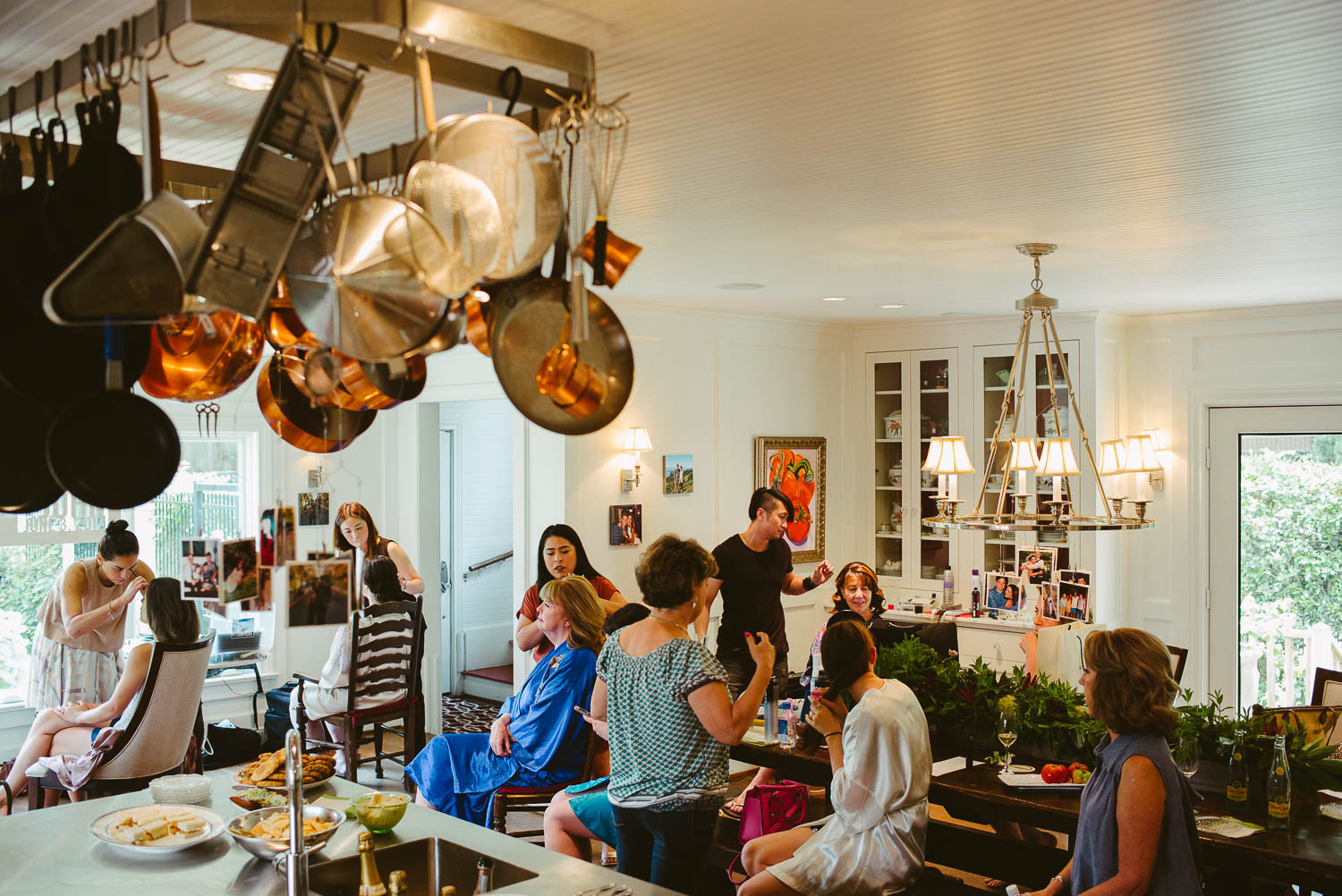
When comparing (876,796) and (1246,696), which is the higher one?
(876,796)

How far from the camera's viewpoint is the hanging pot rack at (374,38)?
154 centimetres

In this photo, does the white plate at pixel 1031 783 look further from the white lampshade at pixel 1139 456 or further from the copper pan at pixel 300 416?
the copper pan at pixel 300 416

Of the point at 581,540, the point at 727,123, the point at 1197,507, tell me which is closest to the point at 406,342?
the point at 727,123

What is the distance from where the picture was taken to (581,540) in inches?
249

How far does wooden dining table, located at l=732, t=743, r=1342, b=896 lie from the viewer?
295 cm

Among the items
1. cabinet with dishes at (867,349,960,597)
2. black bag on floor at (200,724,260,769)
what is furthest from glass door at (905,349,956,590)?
black bag on floor at (200,724,260,769)

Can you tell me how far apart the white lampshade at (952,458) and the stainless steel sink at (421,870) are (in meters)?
2.64

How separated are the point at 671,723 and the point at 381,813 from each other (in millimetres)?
811

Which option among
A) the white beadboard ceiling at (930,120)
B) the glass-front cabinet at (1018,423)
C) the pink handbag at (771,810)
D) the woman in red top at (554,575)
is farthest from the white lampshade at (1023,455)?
the glass-front cabinet at (1018,423)

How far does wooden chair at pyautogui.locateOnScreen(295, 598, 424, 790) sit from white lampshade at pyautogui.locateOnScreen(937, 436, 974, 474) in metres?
2.61

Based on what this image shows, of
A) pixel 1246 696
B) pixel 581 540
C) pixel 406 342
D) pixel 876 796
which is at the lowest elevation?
pixel 1246 696

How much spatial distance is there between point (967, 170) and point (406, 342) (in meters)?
2.17

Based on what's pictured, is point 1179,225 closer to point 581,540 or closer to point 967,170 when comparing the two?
point 967,170

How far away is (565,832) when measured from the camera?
3.85m
